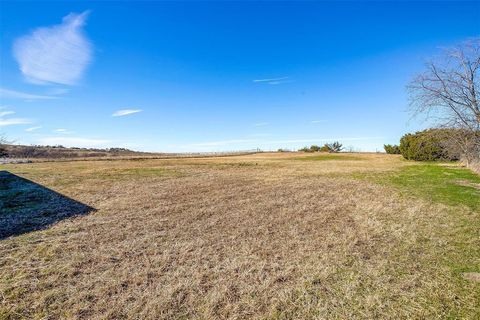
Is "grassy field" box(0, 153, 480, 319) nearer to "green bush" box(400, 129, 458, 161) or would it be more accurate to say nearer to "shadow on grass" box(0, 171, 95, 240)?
"shadow on grass" box(0, 171, 95, 240)

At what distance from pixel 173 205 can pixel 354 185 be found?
9.18 meters

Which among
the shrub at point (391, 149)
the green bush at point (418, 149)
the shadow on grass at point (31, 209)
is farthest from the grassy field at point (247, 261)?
the shrub at point (391, 149)

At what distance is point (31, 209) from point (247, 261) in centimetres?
830

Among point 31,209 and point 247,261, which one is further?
point 31,209

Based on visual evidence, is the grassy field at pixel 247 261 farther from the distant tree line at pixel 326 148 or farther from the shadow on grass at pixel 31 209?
the distant tree line at pixel 326 148

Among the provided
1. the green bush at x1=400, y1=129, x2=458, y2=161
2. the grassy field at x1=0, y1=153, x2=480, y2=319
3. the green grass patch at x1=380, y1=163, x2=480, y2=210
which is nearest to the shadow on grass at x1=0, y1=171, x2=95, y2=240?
the grassy field at x1=0, y1=153, x2=480, y2=319

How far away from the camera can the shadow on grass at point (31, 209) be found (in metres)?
7.15

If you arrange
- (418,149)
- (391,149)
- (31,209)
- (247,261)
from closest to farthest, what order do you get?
(247,261) < (31,209) < (418,149) < (391,149)

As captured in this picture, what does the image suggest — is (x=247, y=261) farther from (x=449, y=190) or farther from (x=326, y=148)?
(x=326, y=148)

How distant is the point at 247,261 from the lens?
4914 millimetres

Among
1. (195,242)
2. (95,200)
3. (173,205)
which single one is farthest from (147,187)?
(195,242)

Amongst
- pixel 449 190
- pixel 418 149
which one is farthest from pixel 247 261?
pixel 418 149

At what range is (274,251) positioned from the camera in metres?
5.43

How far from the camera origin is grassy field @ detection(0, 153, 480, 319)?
3.49m
